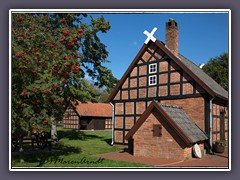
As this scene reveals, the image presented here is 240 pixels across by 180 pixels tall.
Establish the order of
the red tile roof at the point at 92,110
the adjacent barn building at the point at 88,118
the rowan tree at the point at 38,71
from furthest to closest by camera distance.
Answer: the red tile roof at the point at 92,110, the adjacent barn building at the point at 88,118, the rowan tree at the point at 38,71

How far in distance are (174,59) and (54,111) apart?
281 inches

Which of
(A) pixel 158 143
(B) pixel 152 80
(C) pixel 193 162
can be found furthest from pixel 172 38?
(C) pixel 193 162

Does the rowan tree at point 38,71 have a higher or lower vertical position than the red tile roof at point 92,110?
higher

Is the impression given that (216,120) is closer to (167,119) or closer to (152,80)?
(167,119)

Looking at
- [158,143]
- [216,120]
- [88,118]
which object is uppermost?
[216,120]

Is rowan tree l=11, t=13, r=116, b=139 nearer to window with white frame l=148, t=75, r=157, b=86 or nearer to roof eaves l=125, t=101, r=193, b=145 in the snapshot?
roof eaves l=125, t=101, r=193, b=145

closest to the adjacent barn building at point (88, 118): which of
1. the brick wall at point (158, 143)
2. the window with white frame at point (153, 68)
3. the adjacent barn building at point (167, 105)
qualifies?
the adjacent barn building at point (167, 105)

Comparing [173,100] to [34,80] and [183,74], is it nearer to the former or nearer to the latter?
[183,74]

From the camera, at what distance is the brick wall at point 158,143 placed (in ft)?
37.3

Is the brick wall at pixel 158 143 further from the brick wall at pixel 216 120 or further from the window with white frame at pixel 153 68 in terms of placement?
the window with white frame at pixel 153 68

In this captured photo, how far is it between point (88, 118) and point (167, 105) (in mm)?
25880

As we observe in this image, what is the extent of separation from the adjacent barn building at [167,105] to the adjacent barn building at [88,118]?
19.8 meters

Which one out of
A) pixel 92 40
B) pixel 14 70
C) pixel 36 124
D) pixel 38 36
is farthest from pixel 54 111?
pixel 92 40

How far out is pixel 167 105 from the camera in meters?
12.5
